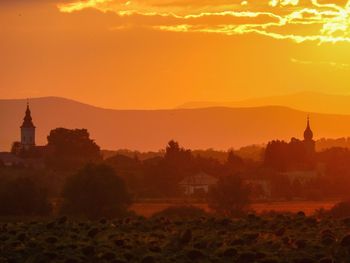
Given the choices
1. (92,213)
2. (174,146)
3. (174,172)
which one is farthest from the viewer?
(174,146)

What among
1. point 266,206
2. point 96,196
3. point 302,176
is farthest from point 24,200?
point 302,176

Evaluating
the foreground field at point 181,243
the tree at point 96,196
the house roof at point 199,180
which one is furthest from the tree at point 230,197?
the foreground field at point 181,243

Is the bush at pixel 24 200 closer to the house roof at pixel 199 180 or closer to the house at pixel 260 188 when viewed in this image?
the house at pixel 260 188

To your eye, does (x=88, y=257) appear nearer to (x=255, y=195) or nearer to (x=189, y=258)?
(x=189, y=258)

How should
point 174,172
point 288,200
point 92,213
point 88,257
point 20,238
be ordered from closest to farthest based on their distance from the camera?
1. point 88,257
2. point 20,238
3. point 92,213
4. point 288,200
5. point 174,172

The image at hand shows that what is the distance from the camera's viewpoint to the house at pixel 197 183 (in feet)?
358

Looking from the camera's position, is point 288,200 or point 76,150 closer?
point 288,200

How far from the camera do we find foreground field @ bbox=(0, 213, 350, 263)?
2650cm

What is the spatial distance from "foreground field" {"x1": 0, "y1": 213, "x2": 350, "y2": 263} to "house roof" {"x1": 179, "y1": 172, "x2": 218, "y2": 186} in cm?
7982

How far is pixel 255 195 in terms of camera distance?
10356 cm

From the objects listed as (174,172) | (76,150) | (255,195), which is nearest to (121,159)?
(76,150)

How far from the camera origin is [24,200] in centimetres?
6956

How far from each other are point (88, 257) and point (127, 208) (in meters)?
44.3

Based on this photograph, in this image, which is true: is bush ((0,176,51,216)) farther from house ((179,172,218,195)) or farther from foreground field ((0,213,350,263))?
house ((179,172,218,195))
